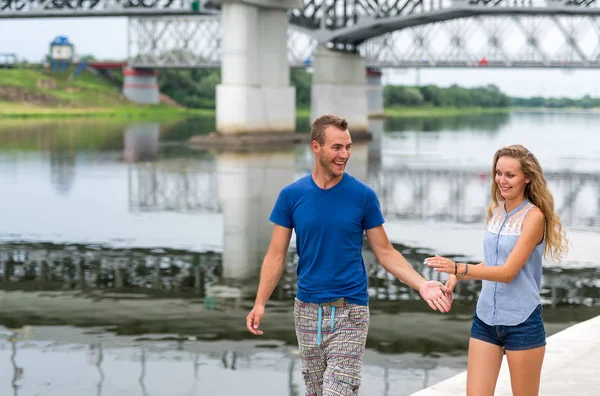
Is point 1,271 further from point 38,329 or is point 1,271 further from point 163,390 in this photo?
point 163,390

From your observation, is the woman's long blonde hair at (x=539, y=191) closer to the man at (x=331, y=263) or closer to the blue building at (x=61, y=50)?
the man at (x=331, y=263)

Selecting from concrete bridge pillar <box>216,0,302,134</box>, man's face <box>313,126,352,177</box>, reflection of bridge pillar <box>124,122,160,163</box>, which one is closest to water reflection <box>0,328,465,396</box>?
man's face <box>313,126,352,177</box>

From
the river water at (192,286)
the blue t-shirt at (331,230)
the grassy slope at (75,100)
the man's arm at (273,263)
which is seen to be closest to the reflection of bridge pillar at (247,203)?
the river water at (192,286)

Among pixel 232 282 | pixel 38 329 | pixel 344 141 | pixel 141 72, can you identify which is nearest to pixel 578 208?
pixel 232 282

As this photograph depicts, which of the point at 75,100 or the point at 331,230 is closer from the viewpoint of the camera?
the point at 331,230

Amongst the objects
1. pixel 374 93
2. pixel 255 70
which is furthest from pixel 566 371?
pixel 374 93

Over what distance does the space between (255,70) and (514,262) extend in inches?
2196

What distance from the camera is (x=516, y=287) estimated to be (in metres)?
5.88

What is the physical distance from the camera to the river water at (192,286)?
29.3ft

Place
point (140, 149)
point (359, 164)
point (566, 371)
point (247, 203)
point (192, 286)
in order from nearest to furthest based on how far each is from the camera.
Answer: point (566, 371), point (192, 286), point (247, 203), point (359, 164), point (140, 149)

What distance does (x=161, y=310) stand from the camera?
38.7ft

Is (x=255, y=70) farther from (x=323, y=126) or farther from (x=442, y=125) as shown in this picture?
(x=442, y=125)

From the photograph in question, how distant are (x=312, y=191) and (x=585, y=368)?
3304 millimetres

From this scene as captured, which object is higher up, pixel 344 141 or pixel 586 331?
pixel 344 141
